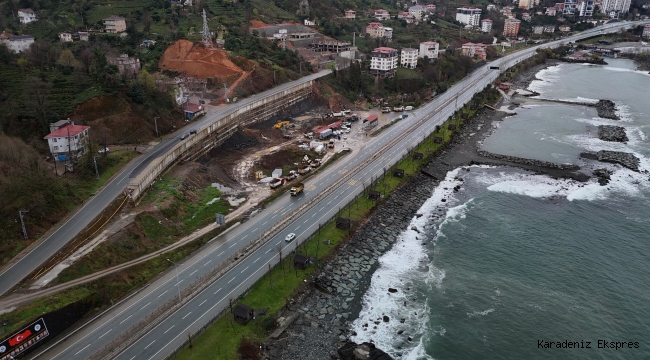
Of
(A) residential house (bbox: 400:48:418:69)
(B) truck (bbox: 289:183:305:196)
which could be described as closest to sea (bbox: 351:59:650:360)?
(B) truck (bbox: 289:183:305:196)

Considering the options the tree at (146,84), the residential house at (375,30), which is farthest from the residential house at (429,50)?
the tree at (146,84)

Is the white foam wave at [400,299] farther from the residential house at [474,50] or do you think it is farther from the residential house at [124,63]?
the residential house at [474,50]

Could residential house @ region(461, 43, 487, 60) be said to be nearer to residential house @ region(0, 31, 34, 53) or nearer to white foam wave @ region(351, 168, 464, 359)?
white foam wave @ region(351, 168, 464, 359)

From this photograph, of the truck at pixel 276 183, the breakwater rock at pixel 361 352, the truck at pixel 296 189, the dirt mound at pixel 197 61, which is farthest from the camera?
the dirt mound at pixel 197 61

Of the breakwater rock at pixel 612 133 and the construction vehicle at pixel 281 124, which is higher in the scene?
the construction vehicle at pixel 281 124

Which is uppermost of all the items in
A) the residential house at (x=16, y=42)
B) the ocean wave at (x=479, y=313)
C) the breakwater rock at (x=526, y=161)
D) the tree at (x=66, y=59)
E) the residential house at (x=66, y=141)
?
the residential house at (x=16, y=42)

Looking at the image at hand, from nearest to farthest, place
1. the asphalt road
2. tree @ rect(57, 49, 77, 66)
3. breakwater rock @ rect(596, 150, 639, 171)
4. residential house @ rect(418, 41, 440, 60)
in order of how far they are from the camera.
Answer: the asphalt road
tree @ rect(57, 49, 77, 66)
breakwater rock @ rect(596, 150, 639, 171)
residential house @ rect(418, 41, 440, 60)

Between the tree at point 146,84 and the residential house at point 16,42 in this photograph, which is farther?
the residential house at point 16,42
